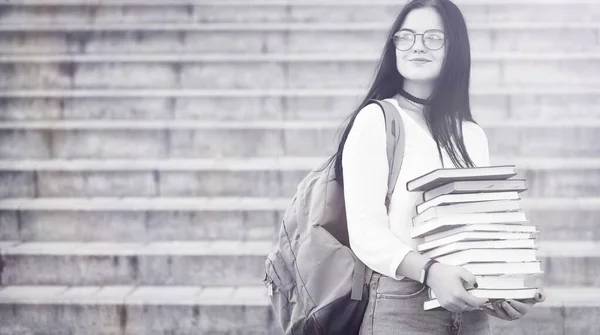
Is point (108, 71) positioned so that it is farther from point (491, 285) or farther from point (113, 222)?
point (491, 285)

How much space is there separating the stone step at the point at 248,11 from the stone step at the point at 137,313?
2.83 meters

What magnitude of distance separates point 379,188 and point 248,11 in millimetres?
4376

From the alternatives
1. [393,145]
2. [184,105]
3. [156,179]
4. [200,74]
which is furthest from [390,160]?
[200,74]

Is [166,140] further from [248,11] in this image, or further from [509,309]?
[509,309]

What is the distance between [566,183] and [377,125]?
2.77 m

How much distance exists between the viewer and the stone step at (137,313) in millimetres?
3453

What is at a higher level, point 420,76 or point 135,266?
point 420,76

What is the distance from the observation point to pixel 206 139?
4.50 m

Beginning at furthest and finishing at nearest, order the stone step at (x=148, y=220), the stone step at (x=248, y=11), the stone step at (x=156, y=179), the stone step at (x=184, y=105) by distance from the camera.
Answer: the stone step at (x=248, y=11) → the stone step at (x=184, y=105) → the stone step at (x=156, y=179) → the stone step at (x=148, y=220)

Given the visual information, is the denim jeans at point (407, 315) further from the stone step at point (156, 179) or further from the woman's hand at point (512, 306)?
the stone step at point (156, 179)

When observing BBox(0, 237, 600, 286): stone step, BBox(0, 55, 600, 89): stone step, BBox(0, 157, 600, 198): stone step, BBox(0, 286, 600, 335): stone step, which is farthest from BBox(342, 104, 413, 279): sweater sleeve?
BBox(0, 55, 600, 89): stone step

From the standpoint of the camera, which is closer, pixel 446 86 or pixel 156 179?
pixel 446 86

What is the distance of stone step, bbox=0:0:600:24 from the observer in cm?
550

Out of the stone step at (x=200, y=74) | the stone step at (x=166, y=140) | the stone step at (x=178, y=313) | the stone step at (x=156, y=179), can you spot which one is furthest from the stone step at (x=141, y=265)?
the stone step at (x=200, y=74)
